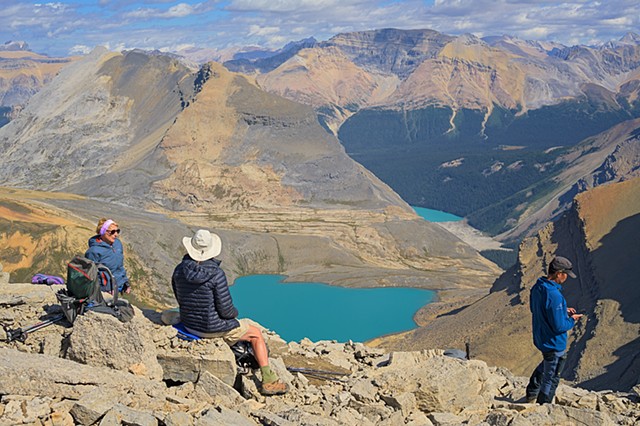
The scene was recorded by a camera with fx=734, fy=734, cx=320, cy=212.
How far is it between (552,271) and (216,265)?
5356 millimetres

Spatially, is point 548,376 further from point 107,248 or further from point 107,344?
point 107,248

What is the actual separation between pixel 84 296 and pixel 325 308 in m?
71.9

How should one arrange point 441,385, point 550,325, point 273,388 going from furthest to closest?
point 441,385 < point 550,325 < point 273,388

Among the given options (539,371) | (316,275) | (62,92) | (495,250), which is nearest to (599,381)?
(539,371)

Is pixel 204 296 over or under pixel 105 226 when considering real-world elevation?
under

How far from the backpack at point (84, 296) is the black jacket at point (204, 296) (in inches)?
35.7

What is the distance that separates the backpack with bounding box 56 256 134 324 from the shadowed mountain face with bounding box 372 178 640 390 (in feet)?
78.3

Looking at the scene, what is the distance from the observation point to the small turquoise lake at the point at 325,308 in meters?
74.3

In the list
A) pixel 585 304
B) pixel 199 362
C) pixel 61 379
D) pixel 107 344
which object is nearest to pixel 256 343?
pixel 199 362

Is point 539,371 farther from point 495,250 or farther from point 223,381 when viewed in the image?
point 495,250

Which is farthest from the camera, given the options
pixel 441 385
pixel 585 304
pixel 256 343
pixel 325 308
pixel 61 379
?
pixel 325 308

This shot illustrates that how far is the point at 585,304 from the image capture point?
157ft

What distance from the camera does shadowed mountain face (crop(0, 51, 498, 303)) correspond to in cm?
9944

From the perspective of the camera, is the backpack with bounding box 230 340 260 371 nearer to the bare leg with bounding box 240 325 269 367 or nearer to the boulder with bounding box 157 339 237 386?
the bare leg with bounding box 240 325 269 367
